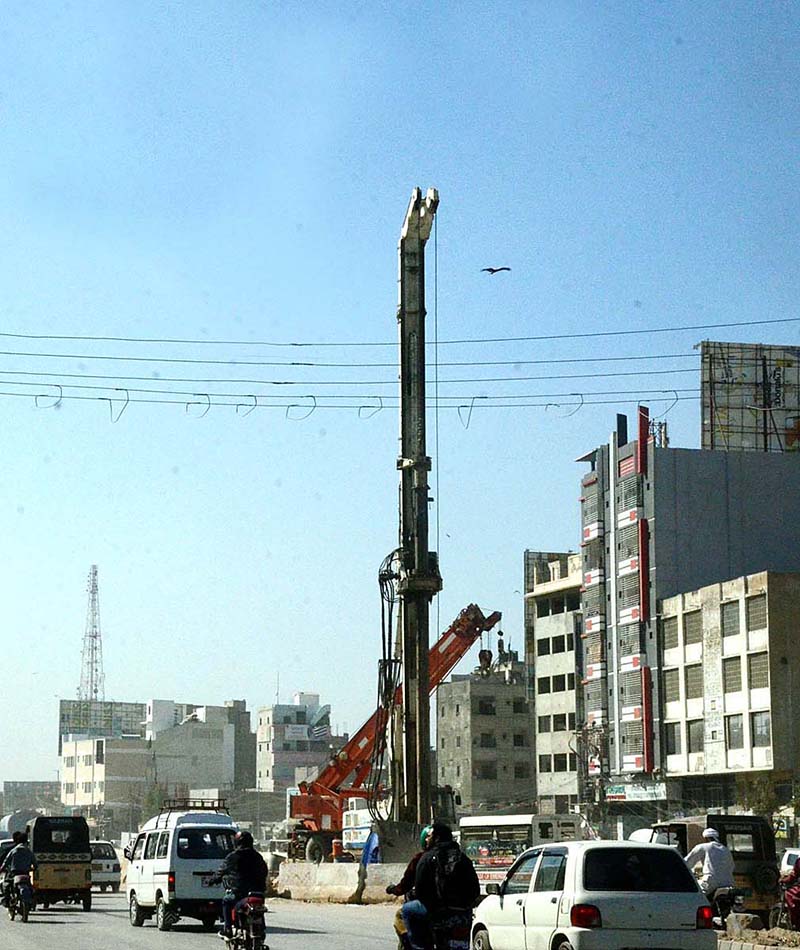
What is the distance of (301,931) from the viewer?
2584 cm

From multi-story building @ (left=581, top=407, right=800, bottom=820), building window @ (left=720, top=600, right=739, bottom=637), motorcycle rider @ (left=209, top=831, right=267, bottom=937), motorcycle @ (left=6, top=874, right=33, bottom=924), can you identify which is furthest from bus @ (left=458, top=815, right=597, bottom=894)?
multi-story building @ (left=581, top=407, right=800, bottom=820)

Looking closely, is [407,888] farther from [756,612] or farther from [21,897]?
[756,612]

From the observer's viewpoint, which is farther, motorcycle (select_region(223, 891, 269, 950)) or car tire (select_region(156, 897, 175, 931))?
car tire (select_region(156, 897, 175, 931))

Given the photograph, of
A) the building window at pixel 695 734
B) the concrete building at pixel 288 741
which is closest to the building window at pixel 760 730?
the building window at pixel 695 734

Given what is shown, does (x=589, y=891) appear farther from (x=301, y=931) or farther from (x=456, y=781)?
(x=456, y=781)

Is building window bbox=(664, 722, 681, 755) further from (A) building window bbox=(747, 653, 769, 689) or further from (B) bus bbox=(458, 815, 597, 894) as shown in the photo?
(B) bus bbox=(458, 815, 597, 894)

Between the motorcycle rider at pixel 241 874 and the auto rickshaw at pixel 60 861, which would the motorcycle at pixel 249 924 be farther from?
the auto rickshaw at pixel 60 861

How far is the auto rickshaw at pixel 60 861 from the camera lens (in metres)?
35.8

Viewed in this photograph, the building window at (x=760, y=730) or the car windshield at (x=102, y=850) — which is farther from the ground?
the building window at (x=760, y=730)

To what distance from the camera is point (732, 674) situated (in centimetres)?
7350

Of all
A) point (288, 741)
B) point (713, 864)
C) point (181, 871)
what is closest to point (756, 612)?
point (181, 871)

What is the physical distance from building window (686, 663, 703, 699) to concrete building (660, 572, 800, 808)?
5 cm

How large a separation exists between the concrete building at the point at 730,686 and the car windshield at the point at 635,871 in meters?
56.3

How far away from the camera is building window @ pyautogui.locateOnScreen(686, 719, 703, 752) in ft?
249
